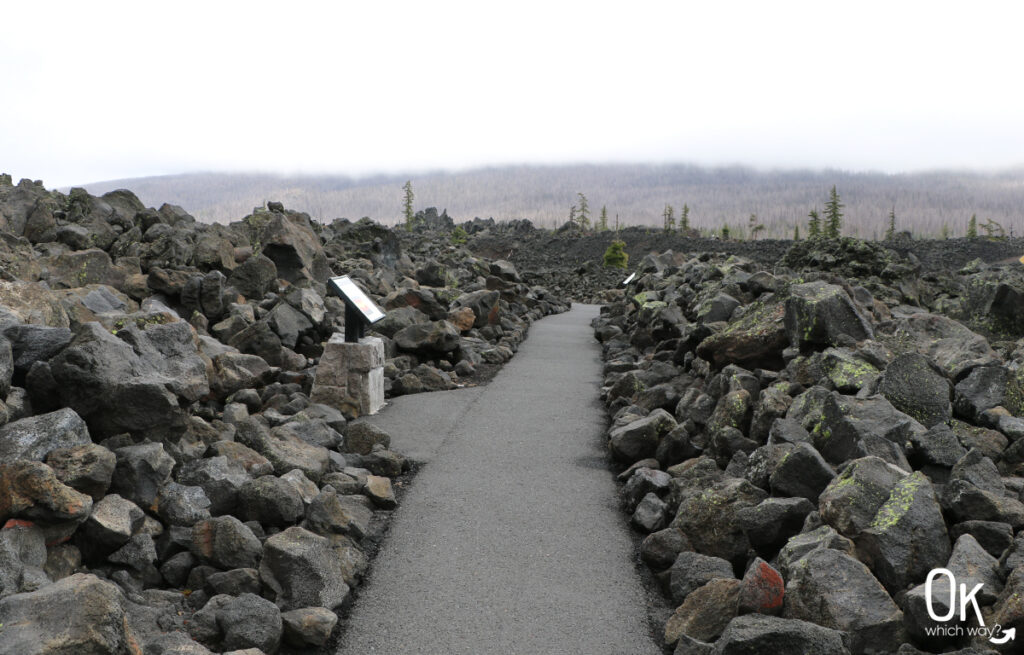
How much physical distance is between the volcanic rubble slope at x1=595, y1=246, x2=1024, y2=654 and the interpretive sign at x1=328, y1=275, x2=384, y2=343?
398cm

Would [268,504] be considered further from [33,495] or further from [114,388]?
[33,495]

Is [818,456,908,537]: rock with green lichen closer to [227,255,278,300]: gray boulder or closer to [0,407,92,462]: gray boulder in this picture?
[0,407,92,462]: gray boulder

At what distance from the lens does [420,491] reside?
781 cm

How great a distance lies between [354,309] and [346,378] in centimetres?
103

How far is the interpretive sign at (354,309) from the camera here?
10.5 metres

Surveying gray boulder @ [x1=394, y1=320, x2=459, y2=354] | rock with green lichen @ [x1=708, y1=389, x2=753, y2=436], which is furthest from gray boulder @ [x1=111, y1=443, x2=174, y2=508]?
gray boulder @ [x1=394, y1=320, x2=459, y2=354]

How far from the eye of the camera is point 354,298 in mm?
10547

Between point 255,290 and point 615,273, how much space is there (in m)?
37.8

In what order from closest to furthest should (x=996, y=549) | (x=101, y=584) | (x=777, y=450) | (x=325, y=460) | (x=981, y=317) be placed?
(x=101, y=584), (x=996, y=549), (x=777, y=450), (x=325, y=460), (x=981, y=317)

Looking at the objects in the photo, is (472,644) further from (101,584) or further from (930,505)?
(930,505)

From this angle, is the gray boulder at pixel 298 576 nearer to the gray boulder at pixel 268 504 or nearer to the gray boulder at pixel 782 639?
the gray boulder at pixel 268 504

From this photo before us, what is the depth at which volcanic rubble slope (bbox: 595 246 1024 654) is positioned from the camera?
174 inches

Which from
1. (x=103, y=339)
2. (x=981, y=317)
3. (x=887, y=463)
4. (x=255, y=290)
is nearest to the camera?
(x=887, y=463)

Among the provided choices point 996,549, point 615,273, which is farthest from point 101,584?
point 615,273
